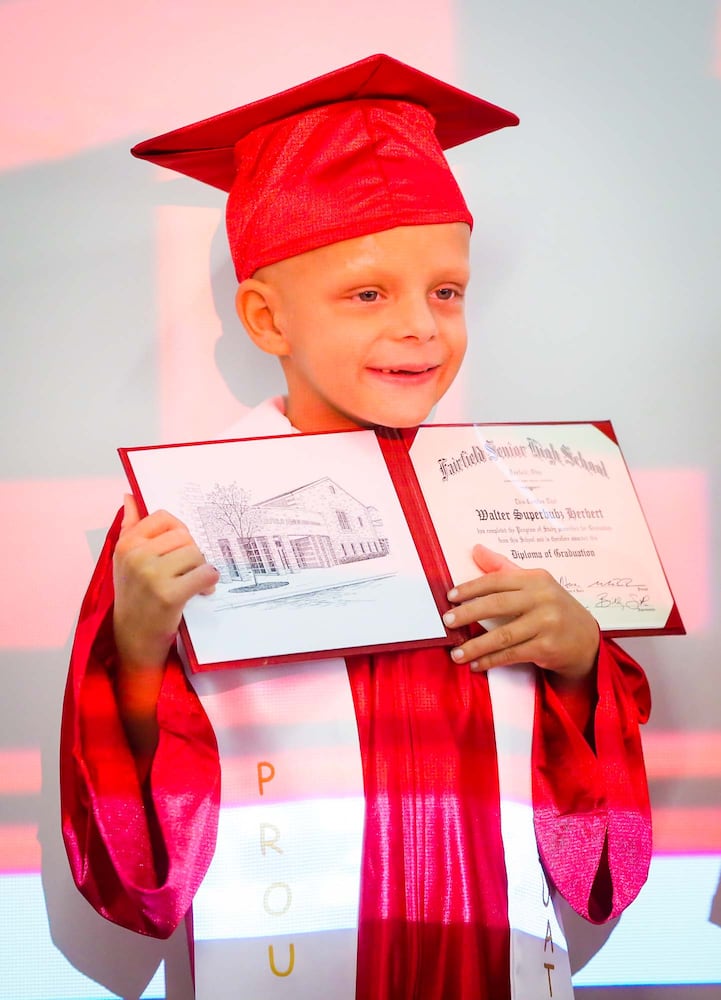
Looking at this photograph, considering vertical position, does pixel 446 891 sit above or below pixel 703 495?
below

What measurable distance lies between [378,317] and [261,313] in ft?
0.44

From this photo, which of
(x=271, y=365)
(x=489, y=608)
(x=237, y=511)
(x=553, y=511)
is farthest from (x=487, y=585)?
(x=271, y=365)

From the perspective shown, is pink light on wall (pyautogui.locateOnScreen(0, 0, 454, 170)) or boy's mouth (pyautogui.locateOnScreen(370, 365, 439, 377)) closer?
boy's mouth (pyautogui.locateOnScreen(370, 365, 439, 377))

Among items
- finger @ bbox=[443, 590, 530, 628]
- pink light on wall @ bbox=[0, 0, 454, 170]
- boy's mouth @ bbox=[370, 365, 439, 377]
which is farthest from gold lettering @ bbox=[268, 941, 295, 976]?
pink light on wall @ bbox=[0, 0, 454, 170]

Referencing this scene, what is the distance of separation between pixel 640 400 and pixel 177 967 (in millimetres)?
869

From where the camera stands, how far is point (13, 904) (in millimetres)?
1184

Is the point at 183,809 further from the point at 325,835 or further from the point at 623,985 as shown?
the point at 623,985

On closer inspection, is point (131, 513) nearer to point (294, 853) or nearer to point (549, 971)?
point (294, 853)

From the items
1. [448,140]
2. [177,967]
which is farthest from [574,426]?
[177,967]

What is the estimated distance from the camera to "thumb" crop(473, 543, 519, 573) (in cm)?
103

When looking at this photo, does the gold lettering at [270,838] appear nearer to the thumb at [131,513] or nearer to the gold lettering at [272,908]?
the gold lettering at [272,908]

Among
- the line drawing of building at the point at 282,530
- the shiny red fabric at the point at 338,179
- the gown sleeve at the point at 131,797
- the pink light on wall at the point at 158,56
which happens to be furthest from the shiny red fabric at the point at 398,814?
the pink light on wall at the point at 158,56

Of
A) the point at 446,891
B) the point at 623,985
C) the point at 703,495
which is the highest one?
the point at 703,495

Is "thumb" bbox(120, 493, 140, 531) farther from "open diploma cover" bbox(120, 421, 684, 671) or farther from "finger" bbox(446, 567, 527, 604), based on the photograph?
"finger" bbox(446, 567, 527, 604)
